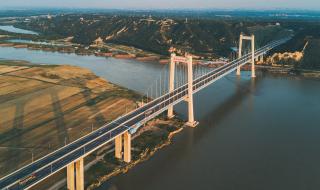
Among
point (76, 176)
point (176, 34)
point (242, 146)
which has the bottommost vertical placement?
point (242, 146)

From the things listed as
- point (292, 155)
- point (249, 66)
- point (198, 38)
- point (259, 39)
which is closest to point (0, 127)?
point (292, 155)

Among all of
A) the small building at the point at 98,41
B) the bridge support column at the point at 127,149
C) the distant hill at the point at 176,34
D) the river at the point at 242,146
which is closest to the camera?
the river at the point at 242,146

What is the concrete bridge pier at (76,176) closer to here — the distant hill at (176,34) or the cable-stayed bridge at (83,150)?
the cable-stayed bridge at (83,150)

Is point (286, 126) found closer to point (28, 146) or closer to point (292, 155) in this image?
Result: point (292, 155)

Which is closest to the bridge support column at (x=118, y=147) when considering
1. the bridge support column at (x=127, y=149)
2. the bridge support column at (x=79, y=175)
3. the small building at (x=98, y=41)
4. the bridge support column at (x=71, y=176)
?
the bridge support column at (x=127, y=149)

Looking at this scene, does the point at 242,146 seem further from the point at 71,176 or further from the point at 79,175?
the point at 71,176

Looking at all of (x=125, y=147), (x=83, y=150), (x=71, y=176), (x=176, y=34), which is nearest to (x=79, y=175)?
(x=71, y=176)

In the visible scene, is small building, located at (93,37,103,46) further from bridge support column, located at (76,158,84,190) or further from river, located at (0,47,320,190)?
bridge support column, located at (76,158,84,190)
